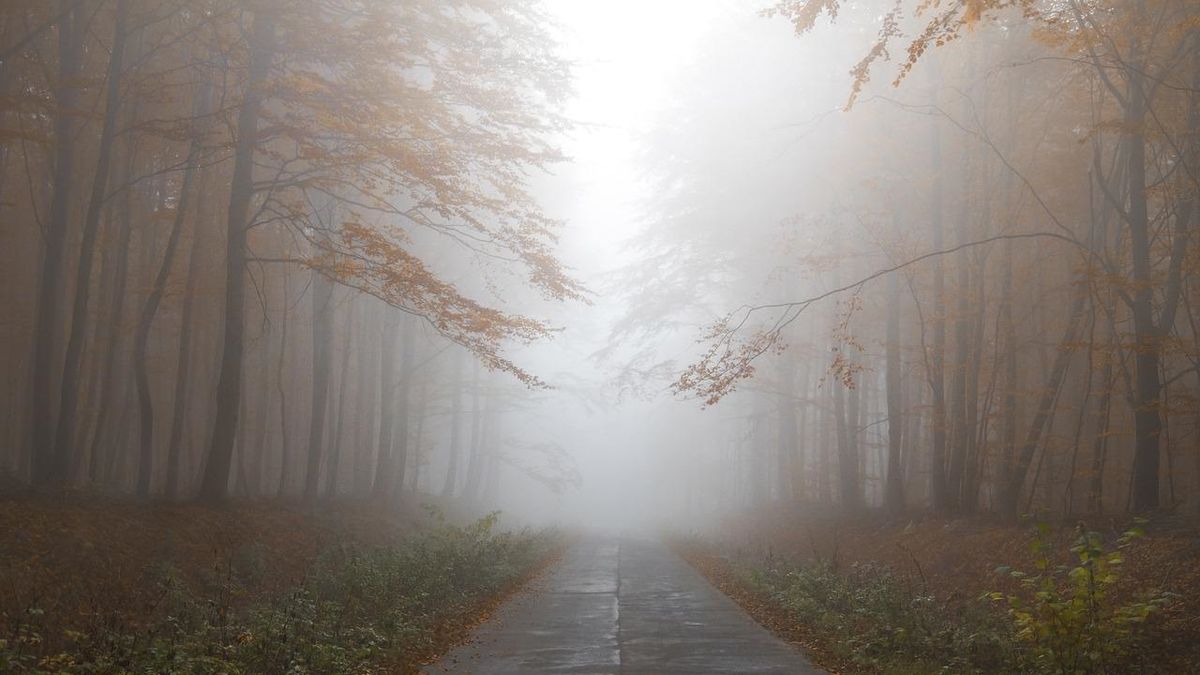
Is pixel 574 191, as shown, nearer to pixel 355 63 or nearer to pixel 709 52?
pixel 709 52

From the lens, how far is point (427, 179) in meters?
14.0

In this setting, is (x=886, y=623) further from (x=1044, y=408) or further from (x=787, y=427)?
(x=787, y=427)

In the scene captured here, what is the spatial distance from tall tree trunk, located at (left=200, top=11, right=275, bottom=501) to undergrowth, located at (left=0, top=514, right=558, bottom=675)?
2.31 metres

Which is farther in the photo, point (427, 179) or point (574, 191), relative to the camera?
point (574, 191)

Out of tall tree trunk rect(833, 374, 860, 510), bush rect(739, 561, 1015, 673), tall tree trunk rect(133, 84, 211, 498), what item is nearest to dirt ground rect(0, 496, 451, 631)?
tall tree trunk rect(133, 84, 211, 498)

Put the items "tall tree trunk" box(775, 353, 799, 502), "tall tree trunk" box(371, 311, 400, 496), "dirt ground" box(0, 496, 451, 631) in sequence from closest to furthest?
1. "dirt ground" box(0, 496, 451, 631)
2. "tall tree trunk" box(371, 311, 400, 496)
3. "tall tree trunk" box(775, 353, 799, 502)

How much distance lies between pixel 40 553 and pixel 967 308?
643 inches

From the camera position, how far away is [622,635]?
10172 mm

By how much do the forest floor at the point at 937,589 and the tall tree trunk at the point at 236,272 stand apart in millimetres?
9086

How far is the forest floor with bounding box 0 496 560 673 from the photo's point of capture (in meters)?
7.33

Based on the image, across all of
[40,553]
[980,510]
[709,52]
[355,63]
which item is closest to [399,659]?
[40,553]

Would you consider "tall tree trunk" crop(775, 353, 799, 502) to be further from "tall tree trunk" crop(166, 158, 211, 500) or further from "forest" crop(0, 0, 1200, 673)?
"tall tree trunk" crop(166, 158, 211, 500)

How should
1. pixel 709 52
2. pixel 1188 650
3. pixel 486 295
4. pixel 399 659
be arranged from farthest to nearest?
pixel 486 295 < pixel 709 52 < pixel 399 659 < pixel 1188 650

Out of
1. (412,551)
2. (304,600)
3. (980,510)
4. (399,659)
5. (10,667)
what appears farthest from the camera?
(980,510)
